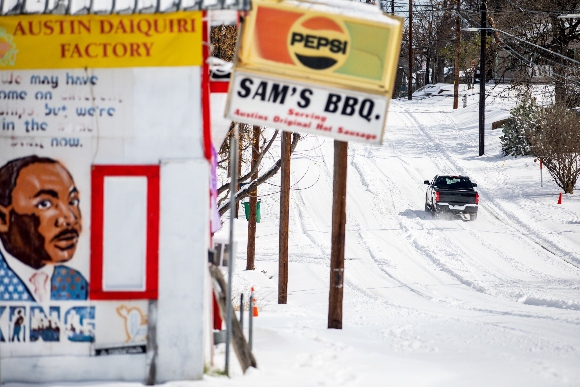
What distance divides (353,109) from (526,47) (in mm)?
40746

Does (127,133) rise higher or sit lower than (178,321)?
higher

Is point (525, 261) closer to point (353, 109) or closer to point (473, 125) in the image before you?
point (353, 109)

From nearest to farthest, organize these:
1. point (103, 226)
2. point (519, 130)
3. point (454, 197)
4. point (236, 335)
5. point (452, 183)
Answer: point (103, 226) → point (236, 335) → point (454, 197) → point (452, 183) → point (519, 130)

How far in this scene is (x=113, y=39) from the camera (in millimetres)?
7879

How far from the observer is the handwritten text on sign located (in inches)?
309

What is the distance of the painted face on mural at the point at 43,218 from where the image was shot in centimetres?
784

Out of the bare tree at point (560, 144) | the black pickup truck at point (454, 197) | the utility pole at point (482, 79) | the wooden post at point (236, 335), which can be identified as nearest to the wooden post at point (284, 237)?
the wooden post at point (236, 335)

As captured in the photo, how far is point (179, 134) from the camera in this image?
7.80 metres

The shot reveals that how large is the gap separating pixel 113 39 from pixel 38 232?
207 centimetres

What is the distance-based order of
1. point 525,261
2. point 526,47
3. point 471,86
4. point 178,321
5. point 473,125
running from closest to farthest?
1. point 178,321
2. point 525,261
3. point 526,47
4. point 473,125
5. point 471,86

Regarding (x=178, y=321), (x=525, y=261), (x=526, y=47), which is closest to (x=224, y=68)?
(x=178, y=321)

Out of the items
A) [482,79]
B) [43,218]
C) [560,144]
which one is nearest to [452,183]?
[560,144]

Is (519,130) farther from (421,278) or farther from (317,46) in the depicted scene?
(317,46)

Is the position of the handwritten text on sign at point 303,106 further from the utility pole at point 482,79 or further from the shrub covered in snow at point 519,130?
the utility pole at point 482,79
